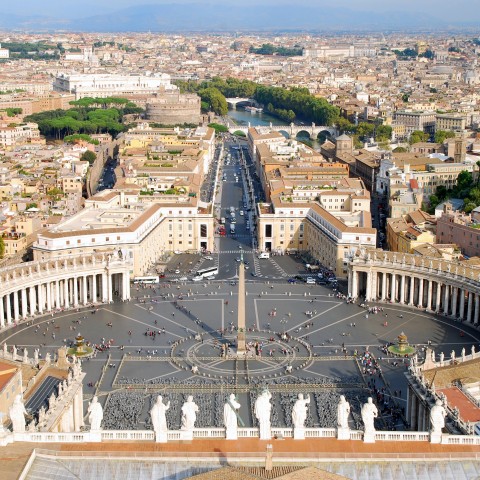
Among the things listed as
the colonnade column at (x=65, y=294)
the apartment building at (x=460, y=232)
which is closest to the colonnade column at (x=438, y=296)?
the apartment building at (x=460, y=232)

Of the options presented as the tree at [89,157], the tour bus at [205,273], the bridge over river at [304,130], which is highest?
the tree at [89,157]

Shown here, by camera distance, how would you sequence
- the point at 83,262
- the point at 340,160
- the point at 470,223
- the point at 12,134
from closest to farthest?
the point at 83,262, the point at 470,223, the point at 340,160, the point at 12,134

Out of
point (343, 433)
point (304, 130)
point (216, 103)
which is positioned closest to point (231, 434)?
point (343, 433)

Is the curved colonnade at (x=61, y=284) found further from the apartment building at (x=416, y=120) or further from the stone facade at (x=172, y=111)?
the stone facade at (x=172, y=111)

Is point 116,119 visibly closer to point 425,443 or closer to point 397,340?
point 397,340

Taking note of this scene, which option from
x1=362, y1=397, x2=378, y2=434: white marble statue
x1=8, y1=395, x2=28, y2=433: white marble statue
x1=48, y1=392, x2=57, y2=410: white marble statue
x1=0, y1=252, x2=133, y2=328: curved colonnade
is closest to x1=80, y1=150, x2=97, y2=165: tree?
x1=0, y1=252, x2=133, y2=328: curved colonnade

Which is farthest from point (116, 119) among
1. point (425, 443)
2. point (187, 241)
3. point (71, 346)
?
point (425, 443)
